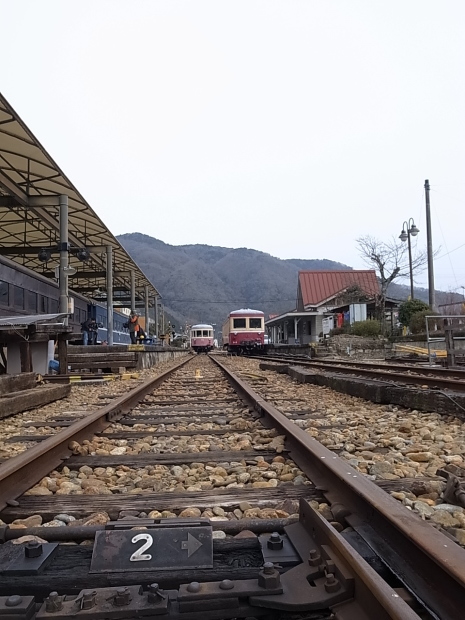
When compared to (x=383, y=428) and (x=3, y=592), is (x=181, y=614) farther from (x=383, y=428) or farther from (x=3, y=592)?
(x=383, y=428)

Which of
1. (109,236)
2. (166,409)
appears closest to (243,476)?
(166,409)

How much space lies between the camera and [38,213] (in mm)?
19625

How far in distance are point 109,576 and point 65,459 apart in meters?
2.09

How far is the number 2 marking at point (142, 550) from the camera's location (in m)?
1.70

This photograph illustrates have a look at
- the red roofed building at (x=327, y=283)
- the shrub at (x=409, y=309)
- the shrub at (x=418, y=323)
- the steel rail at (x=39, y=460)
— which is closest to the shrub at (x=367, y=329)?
the shrub at (x=409, y=309)

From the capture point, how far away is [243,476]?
3047mm

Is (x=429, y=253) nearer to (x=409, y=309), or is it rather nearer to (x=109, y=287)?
(x=409, y=309)

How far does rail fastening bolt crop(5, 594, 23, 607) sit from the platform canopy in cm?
1175

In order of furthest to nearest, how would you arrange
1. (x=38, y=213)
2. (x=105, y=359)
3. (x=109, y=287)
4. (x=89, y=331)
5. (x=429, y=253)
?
(x=109, y=287) → (x=429, y=253) → (x=89, y=331) → (x=38, y=213) → (x=105, y=359)

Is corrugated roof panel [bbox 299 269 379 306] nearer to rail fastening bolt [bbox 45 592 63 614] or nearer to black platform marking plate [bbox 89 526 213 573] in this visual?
black platform marking plate [bbox 89 526 213 573]

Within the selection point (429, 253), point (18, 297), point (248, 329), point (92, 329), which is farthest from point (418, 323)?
point (18, 297)

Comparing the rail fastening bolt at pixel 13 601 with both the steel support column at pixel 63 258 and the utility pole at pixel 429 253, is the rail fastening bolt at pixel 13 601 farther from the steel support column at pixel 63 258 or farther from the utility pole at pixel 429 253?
the utility pole at pixel 429 253

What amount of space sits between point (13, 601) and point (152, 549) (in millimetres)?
474

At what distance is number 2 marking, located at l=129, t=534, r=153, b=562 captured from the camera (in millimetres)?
1701
